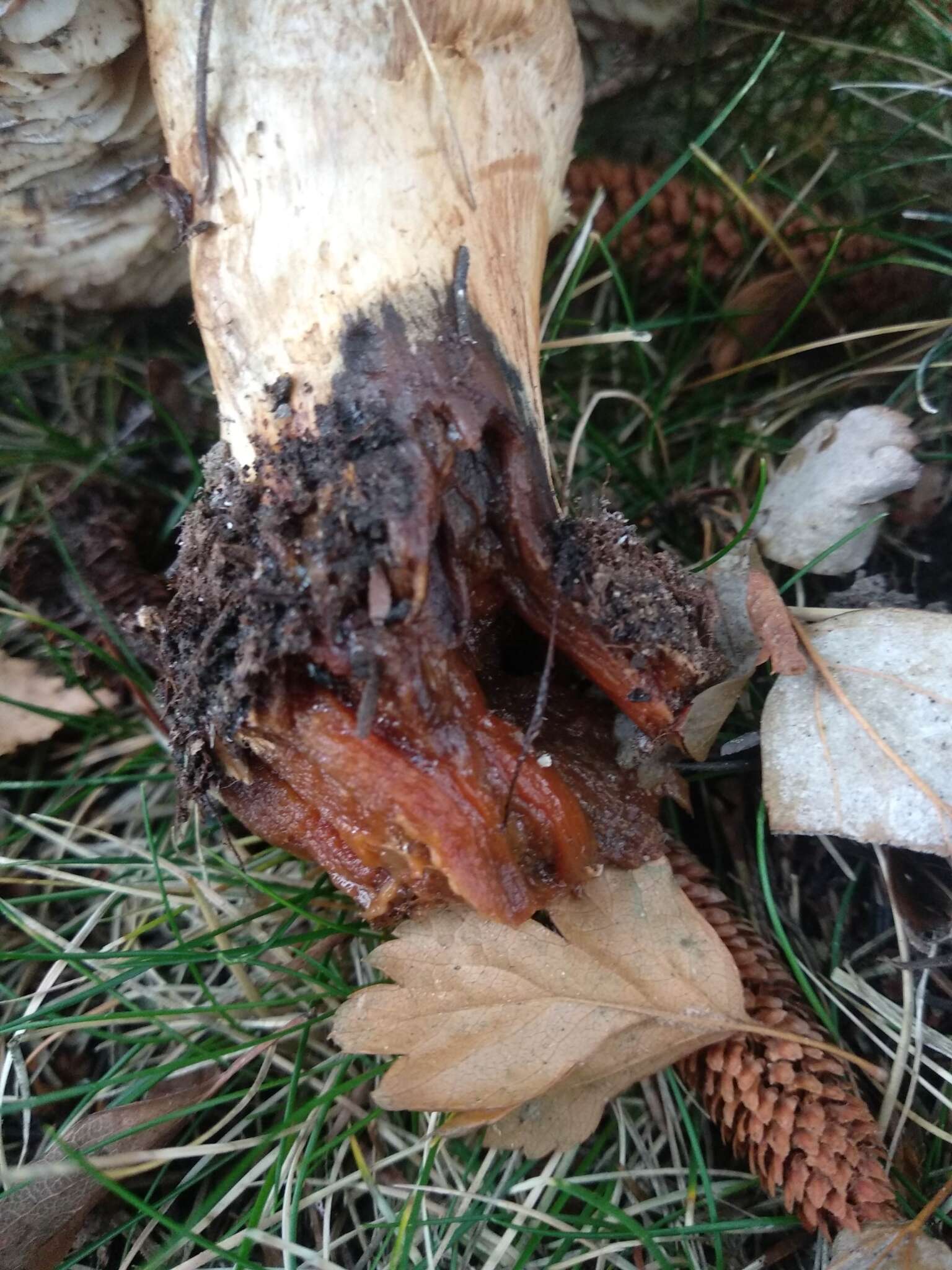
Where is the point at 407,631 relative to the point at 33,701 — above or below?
above

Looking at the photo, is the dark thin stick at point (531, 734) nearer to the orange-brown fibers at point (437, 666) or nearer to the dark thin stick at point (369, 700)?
the orange-brown fibers at point (437, 666)

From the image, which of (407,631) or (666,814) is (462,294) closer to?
(407,631)

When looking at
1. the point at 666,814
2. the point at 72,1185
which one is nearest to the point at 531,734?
the point at 666,814

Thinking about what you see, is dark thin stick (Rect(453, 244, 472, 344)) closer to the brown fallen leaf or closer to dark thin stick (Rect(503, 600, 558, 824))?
dark thin stick (Rect(503, 600, 558, 824))

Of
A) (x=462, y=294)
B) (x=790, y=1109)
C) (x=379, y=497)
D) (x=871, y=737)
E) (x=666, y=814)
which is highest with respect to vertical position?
(x=462, y=294)

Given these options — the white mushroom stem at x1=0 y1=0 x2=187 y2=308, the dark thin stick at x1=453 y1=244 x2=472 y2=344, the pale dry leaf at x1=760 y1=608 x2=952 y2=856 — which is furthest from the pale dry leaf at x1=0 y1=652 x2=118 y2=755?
the pale dry leaf at x1=760 y1=608 x2=952 y2=856

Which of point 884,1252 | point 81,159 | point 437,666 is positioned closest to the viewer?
point 884,1252

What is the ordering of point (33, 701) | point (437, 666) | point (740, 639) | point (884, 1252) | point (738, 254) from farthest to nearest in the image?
point (738, 254), point (33, 701), point (740, 639), point (437, 666), point (884, 1252)

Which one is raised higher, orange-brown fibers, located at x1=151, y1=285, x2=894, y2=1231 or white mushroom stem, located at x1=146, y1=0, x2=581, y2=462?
white mushroom stem, located at x1=146, y1=0, x2=581, y2=462
